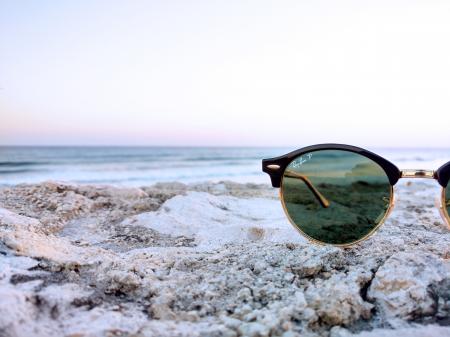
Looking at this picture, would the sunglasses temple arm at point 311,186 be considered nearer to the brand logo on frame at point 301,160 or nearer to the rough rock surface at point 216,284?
the brand logo on frame at point 301,160

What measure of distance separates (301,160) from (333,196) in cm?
30

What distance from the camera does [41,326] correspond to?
0.96 meters

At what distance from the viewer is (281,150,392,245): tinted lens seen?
178 cm

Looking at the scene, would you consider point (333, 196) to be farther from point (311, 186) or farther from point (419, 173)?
point (419, 173)

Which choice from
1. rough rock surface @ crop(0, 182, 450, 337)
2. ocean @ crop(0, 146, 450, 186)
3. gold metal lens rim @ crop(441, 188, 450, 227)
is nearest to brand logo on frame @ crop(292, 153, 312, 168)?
rough rock surface @ crop(0, 182, 450, 337)

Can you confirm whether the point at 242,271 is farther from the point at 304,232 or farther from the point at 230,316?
the point at 304,232

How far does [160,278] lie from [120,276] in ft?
0.48

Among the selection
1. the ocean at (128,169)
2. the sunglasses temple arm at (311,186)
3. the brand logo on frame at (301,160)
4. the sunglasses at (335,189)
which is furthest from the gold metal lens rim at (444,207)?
the ocean at (128,169)

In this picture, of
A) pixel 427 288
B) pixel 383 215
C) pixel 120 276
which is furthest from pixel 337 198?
pixel 120 276

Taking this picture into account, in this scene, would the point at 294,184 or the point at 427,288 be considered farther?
the point at 294,184

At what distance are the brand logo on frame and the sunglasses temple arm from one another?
42 millimetres

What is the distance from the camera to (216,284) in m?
1.30

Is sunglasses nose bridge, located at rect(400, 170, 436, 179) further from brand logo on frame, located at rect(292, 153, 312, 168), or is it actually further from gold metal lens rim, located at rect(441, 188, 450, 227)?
brand logo on frame, located at rect(292, 153, 312, 168)

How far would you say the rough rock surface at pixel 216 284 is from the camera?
1039 mm
